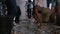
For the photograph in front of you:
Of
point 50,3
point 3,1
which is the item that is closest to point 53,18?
point 50,3

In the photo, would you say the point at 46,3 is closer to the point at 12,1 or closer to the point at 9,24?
the point at 12,1

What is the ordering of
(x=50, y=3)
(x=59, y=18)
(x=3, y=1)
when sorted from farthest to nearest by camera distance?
(x=3, y=1) < (x=50, y=3) < (x=59, y=18)

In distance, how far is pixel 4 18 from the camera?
0.82 meters

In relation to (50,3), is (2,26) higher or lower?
lower

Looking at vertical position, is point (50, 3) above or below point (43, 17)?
above

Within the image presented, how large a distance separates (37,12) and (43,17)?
0.07 metres

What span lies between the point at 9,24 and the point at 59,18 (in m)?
0.34

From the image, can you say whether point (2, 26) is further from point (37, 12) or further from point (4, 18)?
point (37, 12)

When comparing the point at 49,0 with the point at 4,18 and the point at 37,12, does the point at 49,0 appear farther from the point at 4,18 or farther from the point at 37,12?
the point at 4,18

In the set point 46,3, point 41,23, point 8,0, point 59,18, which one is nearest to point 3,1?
point 8,0

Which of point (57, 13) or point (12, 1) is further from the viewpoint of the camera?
point (12, 1)

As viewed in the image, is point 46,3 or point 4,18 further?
point 46,3

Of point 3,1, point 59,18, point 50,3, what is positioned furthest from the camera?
point 3,1

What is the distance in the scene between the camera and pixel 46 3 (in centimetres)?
114
